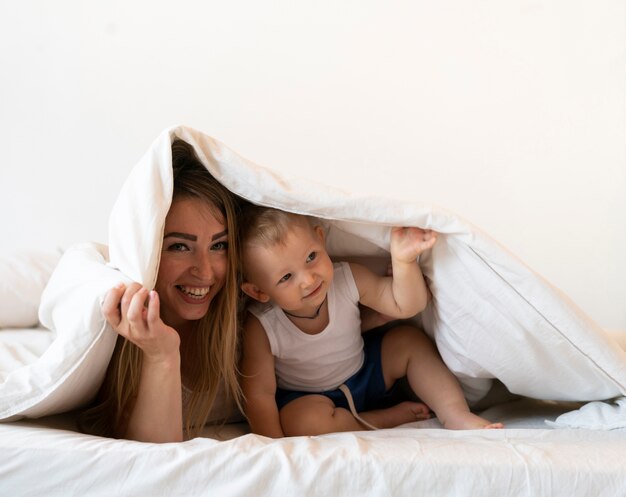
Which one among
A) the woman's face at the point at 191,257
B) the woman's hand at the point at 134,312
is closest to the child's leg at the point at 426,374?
the woman's face at the point at 191,257

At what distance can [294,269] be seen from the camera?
45.9 inches

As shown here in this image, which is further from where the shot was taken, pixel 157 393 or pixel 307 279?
pixel 307 279

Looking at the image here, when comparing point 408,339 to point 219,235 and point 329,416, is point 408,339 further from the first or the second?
point 219,235

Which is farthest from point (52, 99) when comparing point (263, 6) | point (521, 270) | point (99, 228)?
point (521, 270)

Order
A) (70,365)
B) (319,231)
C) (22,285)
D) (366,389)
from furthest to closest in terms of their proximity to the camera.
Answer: (22,285) < (366,389) < (319,231) < (70,365)

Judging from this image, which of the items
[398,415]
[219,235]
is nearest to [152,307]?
[219,235]

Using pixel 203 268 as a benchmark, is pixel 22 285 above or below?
below

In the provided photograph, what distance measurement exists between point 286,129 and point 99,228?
643 millimetres

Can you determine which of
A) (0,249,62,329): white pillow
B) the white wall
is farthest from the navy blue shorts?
the white wall

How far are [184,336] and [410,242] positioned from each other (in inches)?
17.8

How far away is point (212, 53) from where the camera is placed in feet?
6.75

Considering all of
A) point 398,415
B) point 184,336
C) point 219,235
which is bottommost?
point 398,415

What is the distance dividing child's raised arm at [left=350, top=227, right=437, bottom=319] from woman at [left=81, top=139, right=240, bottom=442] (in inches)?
9.4

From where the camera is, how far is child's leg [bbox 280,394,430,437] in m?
1.21
